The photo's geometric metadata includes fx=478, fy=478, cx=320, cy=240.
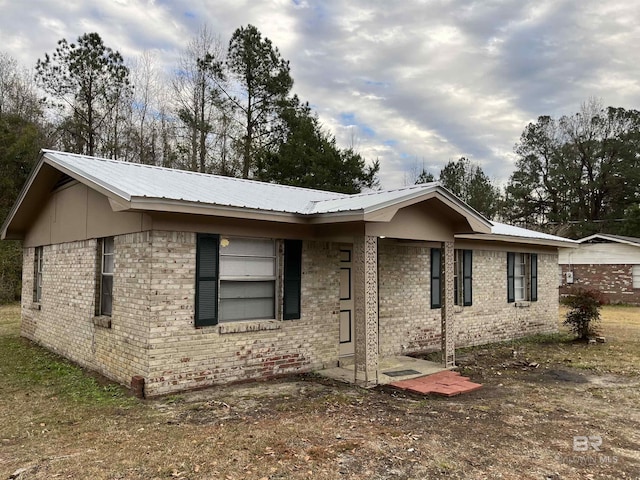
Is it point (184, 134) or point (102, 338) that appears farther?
point (184, 134)

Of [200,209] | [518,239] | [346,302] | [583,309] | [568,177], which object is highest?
[568,177]

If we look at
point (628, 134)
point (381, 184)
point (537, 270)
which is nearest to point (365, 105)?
point (381, 184)

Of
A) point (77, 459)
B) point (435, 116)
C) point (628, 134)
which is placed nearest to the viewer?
point (77, 459)

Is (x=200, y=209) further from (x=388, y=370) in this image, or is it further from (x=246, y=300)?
(x=388, y=370)

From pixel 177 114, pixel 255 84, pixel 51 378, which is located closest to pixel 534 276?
pixel 51 378

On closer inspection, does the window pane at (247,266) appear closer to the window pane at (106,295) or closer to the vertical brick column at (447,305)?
the window pane at (106,295)

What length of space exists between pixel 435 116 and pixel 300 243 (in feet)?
48.1

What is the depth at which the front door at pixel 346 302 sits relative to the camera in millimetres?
8656

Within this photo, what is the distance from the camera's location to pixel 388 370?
27.0 ft

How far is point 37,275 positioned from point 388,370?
→ 8.50 metres

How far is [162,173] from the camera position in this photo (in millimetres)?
8508

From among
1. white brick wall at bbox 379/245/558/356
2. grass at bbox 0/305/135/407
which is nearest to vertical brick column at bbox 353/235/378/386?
white brick wall at bbox 379/245/558/356

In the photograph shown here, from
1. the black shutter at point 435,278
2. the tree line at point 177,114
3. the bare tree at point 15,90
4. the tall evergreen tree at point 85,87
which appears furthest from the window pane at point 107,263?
the bare tree at point 15,90

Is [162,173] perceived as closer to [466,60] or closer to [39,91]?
[466,60]
